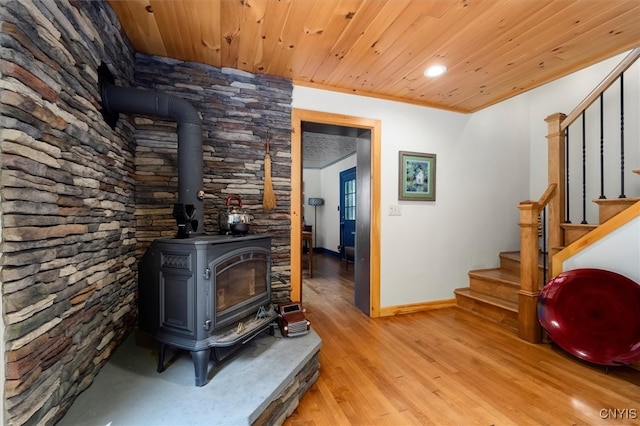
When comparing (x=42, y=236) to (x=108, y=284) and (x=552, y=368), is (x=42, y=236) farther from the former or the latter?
(x=552, y=368)

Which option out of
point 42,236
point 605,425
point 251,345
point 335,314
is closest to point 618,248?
point 605,425

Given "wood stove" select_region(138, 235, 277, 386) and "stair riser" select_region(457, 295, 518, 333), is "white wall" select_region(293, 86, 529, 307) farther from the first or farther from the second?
"wood stove" select_region(138, 235, 277, 386)

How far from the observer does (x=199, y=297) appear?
1.38 m

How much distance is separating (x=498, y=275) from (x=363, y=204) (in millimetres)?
1737

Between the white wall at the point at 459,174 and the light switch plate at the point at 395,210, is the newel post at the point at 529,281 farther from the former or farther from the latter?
the light switch plate at the point at 395,210

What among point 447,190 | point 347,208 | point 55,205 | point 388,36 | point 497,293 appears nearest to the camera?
point 55,205

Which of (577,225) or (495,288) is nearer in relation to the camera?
(577,225)

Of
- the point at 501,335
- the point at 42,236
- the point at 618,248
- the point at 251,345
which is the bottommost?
the point at 501,335

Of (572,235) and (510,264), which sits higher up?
(572,235)

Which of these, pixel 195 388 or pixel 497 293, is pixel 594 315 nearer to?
pixel 497 293

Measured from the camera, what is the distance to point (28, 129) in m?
0.94

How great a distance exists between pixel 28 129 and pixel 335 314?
8.60 feet

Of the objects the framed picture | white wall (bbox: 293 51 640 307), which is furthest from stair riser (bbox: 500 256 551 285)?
the framed picture

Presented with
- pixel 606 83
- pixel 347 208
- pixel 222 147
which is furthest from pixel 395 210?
pixel 347 208
